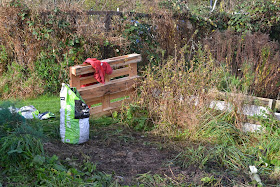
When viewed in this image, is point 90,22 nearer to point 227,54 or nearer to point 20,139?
point 227,54

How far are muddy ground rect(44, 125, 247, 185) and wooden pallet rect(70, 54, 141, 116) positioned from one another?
80 centimetres

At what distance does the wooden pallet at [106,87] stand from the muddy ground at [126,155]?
31.5 inches

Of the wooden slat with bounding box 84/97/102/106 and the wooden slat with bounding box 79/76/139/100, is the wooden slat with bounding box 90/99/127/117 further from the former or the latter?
the wooden slat with bounding box 79/76/139/100

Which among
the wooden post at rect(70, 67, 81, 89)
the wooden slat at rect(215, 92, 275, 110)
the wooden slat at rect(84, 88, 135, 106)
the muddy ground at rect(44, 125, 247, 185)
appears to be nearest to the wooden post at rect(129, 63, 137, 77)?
the wooden slat at rect(84, 88, 135, 106)

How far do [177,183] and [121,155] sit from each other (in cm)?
112

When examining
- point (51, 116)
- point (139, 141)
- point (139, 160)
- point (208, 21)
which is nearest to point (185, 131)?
point (139, 141)

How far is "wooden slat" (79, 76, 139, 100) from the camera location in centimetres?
577

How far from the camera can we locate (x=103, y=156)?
14.2ft

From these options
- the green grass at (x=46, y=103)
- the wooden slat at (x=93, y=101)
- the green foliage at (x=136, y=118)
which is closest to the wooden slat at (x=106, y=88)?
the wooden slat at (x=93, y=101)

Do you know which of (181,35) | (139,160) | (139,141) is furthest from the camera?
(181,35)

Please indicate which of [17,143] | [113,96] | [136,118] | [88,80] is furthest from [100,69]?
[17,143]

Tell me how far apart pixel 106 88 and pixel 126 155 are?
1.98 m

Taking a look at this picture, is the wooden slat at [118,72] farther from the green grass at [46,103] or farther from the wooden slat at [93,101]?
the green grass at [46,103]

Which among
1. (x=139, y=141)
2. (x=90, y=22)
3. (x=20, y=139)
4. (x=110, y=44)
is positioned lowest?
(x=139, y=141)
